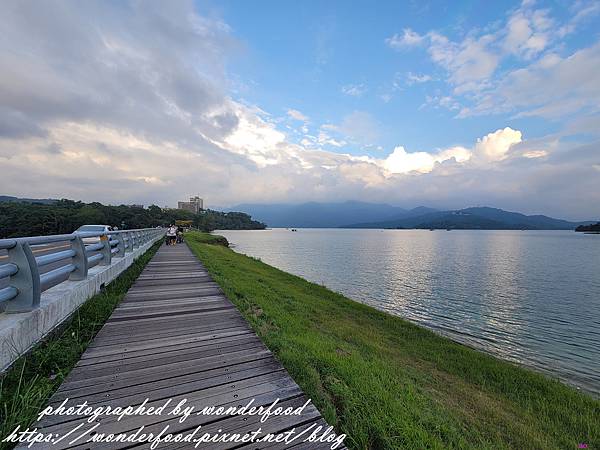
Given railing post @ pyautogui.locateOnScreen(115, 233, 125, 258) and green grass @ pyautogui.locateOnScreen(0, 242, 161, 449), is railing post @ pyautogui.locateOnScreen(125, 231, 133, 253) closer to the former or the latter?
railing post @ pyautogui.locateOnScreen(115, 233, 125, 258)

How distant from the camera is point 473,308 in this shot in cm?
1598

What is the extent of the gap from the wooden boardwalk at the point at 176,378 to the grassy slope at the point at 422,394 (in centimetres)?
60

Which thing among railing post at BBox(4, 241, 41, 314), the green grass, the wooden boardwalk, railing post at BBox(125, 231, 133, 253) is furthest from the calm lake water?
railing post at BBox(125, 231, 133, 253)

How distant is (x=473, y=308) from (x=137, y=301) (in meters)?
17.1

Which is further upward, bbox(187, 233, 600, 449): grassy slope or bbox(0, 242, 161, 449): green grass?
bbox(0, 242, 161, 449): green grass

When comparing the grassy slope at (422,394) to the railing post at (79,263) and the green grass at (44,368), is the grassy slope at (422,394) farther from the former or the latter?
the railing post at (79,263)

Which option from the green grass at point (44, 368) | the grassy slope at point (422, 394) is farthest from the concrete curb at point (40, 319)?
the grassy slope at point (422, 394)

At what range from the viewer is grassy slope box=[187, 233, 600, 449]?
3.21m

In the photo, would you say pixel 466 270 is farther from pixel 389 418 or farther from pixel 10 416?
pixel 10 416

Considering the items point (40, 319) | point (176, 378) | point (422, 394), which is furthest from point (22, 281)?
point (422, 394)

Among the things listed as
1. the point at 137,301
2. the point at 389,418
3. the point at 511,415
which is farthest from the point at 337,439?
the point at 137,301

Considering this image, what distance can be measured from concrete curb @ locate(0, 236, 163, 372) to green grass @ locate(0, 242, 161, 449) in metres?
0.12

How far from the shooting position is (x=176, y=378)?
3146mm

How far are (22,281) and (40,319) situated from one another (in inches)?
23.5
